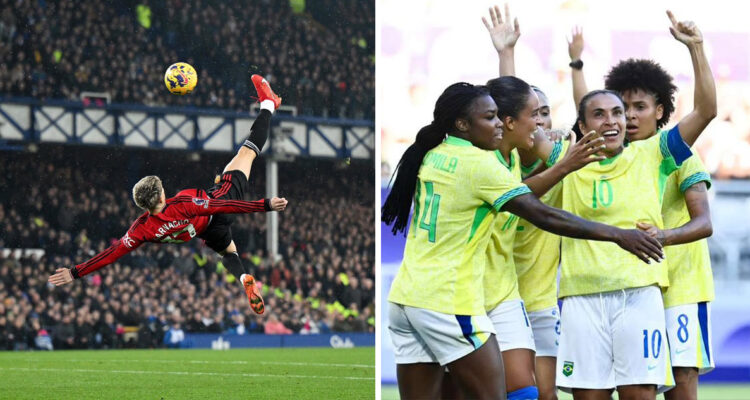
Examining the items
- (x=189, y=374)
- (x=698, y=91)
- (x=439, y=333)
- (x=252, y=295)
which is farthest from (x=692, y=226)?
(x=189, y=374)

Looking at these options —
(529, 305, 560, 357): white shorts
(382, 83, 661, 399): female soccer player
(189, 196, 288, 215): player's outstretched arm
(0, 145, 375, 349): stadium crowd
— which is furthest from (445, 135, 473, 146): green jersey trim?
(0, 145, 375, 349): stadium crowd

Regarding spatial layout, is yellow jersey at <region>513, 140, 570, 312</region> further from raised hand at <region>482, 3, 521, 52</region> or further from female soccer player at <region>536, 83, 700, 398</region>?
raised hand at <region>482, 3, 521, 52</region>

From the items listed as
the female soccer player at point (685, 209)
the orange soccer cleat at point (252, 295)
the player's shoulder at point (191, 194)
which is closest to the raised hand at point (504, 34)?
the female soccer player at point (685, 209)

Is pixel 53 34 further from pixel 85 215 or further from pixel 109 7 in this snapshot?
pixel 85 215

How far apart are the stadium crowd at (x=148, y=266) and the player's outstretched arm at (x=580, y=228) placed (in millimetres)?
13606

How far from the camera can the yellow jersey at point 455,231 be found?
4.01m

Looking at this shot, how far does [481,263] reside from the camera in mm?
4125

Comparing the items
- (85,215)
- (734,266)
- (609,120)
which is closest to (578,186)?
(609,120)

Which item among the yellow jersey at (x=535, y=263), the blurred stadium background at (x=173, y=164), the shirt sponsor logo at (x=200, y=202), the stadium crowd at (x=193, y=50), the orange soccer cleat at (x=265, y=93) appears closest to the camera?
the yellow jersey at (x=535, y=263)

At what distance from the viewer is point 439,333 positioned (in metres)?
3.99

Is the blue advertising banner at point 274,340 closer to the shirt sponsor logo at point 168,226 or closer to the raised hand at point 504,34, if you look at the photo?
the shirt sponsor logo at point 168,226

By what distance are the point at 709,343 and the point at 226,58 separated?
1130cm

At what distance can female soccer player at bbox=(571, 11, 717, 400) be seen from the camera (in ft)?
15.2

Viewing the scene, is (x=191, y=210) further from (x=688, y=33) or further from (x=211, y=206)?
(x=688, y=33)
